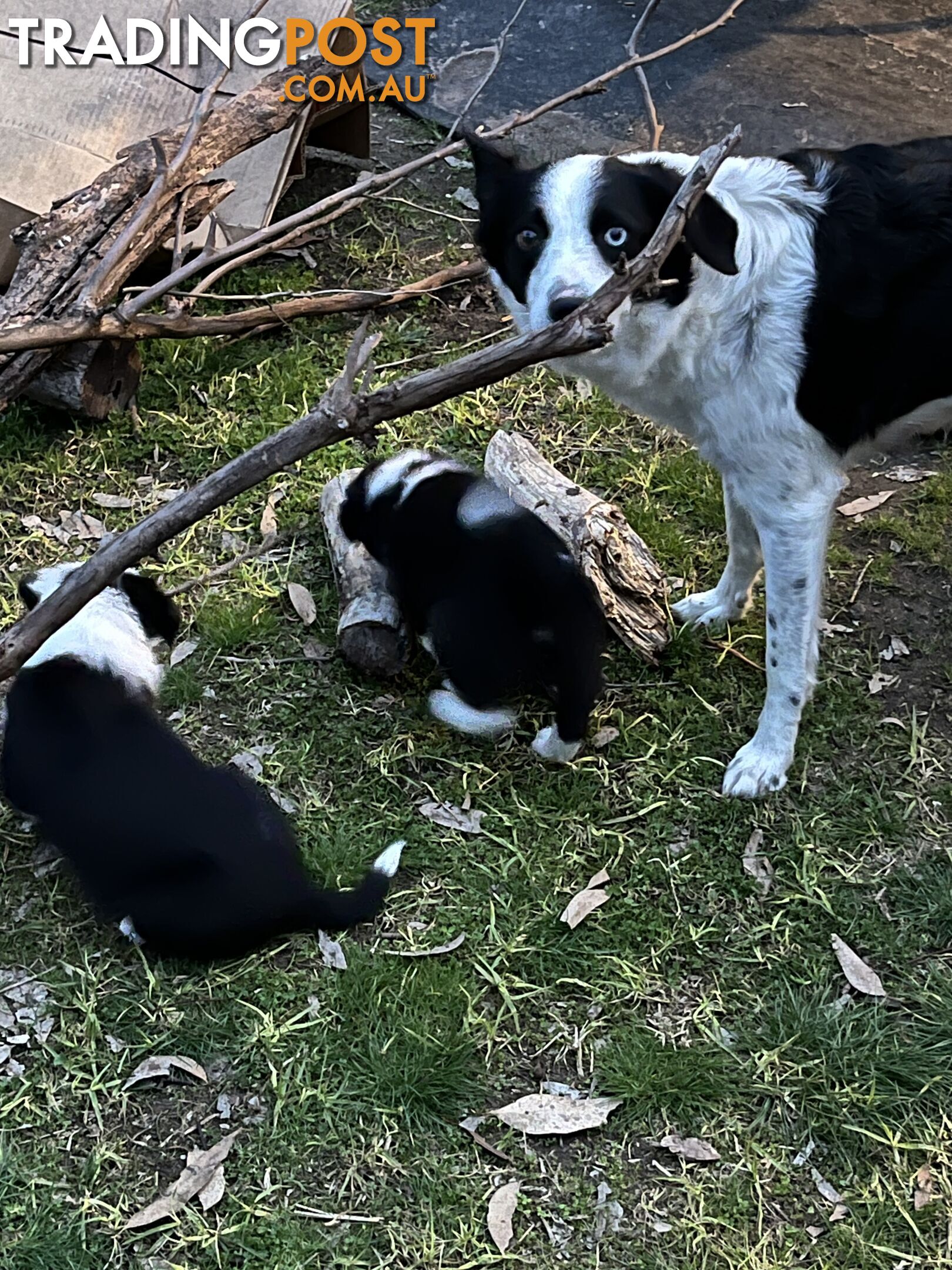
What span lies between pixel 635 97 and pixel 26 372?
3.79m

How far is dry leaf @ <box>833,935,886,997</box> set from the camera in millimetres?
3049

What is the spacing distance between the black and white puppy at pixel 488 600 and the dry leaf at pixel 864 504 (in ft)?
4.75

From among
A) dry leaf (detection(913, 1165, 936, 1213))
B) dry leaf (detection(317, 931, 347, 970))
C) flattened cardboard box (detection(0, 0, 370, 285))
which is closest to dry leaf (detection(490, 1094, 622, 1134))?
dry leaf (detection(317, 931, 347, 970))

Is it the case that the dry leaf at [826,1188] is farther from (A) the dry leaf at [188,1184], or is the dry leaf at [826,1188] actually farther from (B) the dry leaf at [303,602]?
(B) the dry leaf at [303,602]

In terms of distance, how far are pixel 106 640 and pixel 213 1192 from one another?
1452mm

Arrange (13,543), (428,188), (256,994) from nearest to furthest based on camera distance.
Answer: (256,994), (13,543), (428,188)

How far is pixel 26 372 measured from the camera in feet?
14.0

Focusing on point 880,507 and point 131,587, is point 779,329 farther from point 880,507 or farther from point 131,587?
point 131,587

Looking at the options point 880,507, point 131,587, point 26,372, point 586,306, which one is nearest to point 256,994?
point 131,587

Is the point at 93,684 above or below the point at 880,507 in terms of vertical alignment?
above

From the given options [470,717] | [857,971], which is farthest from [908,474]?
[857,971]

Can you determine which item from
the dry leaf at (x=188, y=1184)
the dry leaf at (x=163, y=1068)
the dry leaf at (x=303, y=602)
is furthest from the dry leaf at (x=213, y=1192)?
the dry leaf at (x=303, y=602)

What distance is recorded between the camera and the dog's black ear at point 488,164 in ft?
11.1

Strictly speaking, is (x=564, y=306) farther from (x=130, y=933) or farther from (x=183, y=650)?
(x=130, y=933)
